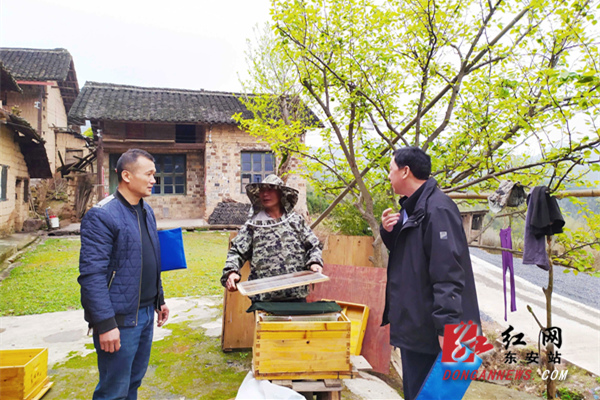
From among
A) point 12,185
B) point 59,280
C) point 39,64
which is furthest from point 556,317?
point 39,64

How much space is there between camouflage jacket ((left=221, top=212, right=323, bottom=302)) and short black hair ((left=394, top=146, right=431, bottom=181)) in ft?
3.57

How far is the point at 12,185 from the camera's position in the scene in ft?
39.0

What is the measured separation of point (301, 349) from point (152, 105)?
17082mm

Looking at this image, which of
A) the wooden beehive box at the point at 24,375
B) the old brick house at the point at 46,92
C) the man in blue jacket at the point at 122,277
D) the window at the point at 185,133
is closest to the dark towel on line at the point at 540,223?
the man in blue jacket at the point at 122,277

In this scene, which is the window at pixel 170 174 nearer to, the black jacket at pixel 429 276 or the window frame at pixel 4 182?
the window frame at pixel 4 182

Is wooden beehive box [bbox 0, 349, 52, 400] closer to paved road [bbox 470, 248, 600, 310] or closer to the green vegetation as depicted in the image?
Answer: the green vegetation

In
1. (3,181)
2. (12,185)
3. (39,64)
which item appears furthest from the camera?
(39,64)

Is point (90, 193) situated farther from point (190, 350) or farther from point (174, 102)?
point (190, 350)

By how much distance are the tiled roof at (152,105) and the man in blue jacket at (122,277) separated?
1419 centimetres

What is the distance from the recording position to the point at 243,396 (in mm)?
2340

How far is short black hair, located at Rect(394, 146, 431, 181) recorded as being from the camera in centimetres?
230

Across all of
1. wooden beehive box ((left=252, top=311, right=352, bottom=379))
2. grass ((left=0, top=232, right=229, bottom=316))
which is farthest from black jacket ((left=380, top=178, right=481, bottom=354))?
grass ((left=0, top=232, right=229, bottom=316))

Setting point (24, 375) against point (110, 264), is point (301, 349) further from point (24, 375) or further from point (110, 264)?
point (24, 375)

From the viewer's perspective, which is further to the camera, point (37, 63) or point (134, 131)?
point (37, 63)
